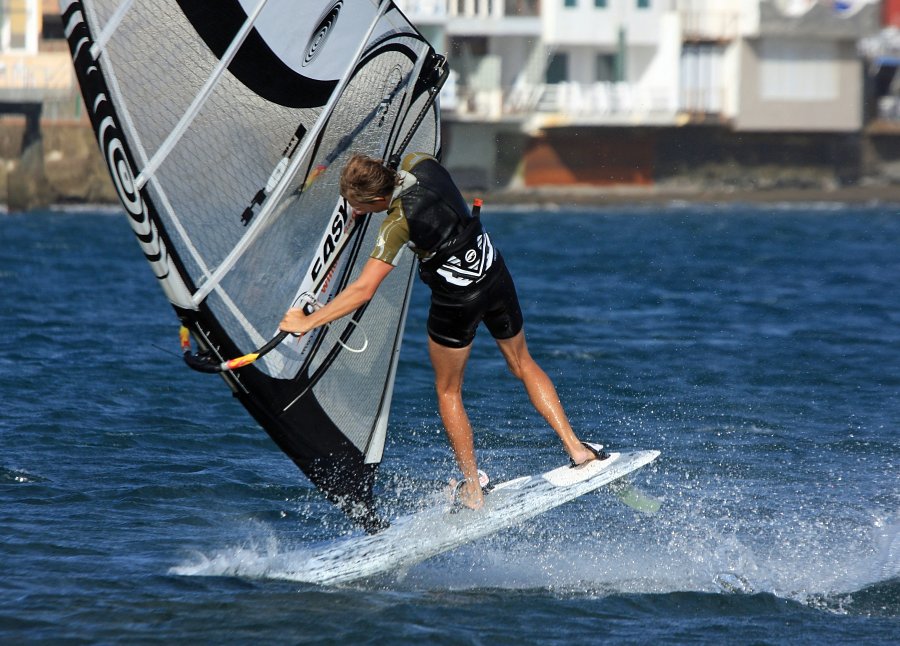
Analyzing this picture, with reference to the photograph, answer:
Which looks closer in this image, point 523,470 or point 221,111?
point 221,111

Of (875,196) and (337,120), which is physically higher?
(337,120)

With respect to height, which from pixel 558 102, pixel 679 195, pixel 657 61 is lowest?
pixel 679 195

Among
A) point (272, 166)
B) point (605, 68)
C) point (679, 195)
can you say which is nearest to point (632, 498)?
point (272, 166)

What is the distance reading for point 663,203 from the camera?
1619 inches

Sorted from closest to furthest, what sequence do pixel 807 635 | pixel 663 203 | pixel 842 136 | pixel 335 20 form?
pixel 807 635
pixel 335 20
pixel 663 203
pixel 842 136

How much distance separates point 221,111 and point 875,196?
4093cm

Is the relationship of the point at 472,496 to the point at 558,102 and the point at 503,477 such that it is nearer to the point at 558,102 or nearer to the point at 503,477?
the point at 503,477

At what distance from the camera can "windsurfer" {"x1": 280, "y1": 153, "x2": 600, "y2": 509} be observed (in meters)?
5.14

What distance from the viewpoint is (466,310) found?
5555 millimetres

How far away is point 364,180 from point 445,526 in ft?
5.39

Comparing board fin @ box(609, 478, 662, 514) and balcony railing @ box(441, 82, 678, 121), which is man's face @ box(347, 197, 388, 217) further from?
balcony railing @ box(441, 82, 678, 121)

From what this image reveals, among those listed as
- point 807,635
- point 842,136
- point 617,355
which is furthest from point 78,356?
point 842,136

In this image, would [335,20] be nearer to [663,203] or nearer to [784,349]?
[784,349]

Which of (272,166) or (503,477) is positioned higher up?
(272,166)
